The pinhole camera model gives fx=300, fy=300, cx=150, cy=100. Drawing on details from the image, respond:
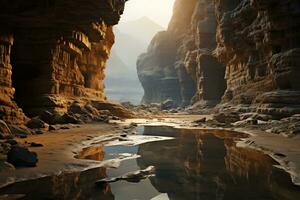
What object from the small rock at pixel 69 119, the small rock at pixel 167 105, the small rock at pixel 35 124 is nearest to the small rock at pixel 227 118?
the small rock at pixel 69 119

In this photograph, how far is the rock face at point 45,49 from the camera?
18797 mm

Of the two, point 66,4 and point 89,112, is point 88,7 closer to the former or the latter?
point 66,4

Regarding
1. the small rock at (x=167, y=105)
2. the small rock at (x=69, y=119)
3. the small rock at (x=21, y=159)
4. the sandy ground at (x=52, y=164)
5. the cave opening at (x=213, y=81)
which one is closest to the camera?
the sandy ground at (x=52, y=164)

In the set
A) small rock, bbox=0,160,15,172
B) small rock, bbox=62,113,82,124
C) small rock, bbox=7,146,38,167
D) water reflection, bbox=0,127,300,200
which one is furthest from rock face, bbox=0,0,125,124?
water reflection, bbox=0,127,300,200

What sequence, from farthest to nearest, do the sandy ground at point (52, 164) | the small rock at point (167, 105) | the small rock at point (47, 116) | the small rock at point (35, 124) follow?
the small rock at point (167, 105)
the small rock at point (47, 116)
the small rock at point (35, 124)
the sandy ground at point (52, 164)

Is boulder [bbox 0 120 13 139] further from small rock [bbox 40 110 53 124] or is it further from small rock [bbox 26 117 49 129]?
small rock [bbox 40 110 53 124]

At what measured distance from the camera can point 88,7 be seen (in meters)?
19.0

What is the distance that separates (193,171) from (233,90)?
34.8 meters

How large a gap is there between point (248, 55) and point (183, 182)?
32542 millimetres

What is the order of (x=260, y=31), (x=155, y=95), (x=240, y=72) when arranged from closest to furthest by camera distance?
(x=260, y=31) < (x=240, y=72) < (x=155, y=95)

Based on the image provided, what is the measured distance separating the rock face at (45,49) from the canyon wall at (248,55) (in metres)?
14.4

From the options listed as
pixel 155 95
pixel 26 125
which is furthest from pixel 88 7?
pixel 155 95

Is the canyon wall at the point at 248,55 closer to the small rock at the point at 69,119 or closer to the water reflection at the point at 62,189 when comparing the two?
the small rock at the point at 69,119

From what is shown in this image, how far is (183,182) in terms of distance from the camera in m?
7.88
